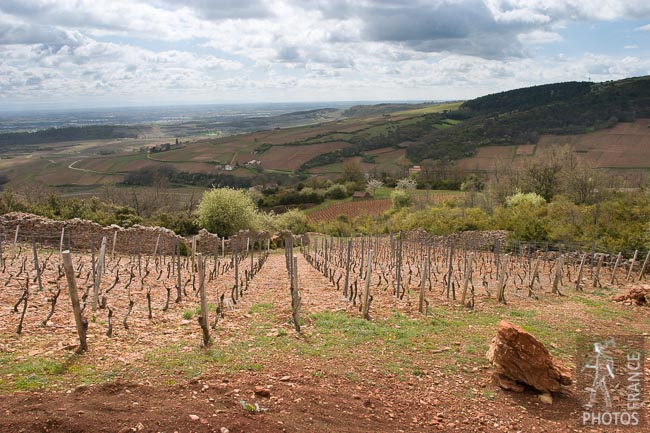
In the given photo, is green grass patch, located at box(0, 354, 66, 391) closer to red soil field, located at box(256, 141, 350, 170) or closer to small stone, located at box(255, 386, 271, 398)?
small stone, located at box(255, 386, 271, 398)

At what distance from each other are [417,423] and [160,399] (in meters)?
3.60

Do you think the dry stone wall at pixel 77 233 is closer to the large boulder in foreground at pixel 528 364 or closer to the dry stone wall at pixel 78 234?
the dry stone wall at pixel 78 234

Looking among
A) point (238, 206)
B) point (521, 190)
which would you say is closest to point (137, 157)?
point (238, 206)

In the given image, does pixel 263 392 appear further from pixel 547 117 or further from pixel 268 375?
pixel 547 117

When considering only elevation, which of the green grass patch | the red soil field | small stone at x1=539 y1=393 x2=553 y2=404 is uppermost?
the red soil field

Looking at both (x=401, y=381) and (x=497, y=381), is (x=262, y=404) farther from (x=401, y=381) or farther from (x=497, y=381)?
(x=497, y=381)

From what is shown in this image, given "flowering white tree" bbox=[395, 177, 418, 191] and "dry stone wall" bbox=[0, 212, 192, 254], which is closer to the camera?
"dry stone wall" bbox=[0, 212, 192, 254]

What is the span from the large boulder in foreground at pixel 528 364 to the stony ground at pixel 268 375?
0.23 metres

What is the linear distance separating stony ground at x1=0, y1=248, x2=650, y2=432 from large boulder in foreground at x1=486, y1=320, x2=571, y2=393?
0.77ft

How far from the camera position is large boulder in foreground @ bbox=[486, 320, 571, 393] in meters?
6.74

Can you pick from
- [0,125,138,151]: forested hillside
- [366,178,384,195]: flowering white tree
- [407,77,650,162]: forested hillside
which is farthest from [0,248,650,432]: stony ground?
[0,125,138,151]: forested hillside

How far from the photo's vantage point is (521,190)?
44.0 meters

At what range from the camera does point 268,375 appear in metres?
6.70

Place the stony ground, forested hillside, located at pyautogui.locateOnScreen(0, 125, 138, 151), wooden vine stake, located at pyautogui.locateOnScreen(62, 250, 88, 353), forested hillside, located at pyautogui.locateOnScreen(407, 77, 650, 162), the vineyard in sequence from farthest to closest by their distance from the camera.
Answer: forested hillside, located at pyautogui.locateOnScreen(0, 125, 138, 151)
forested hillside, located at pyautogui.locateOnScreen(407, 77, 650, 162)
wooden vine stake, located at pyautogui.locateOnScreen(62, 250, 88, 353)
the vineyard
the stony ground
